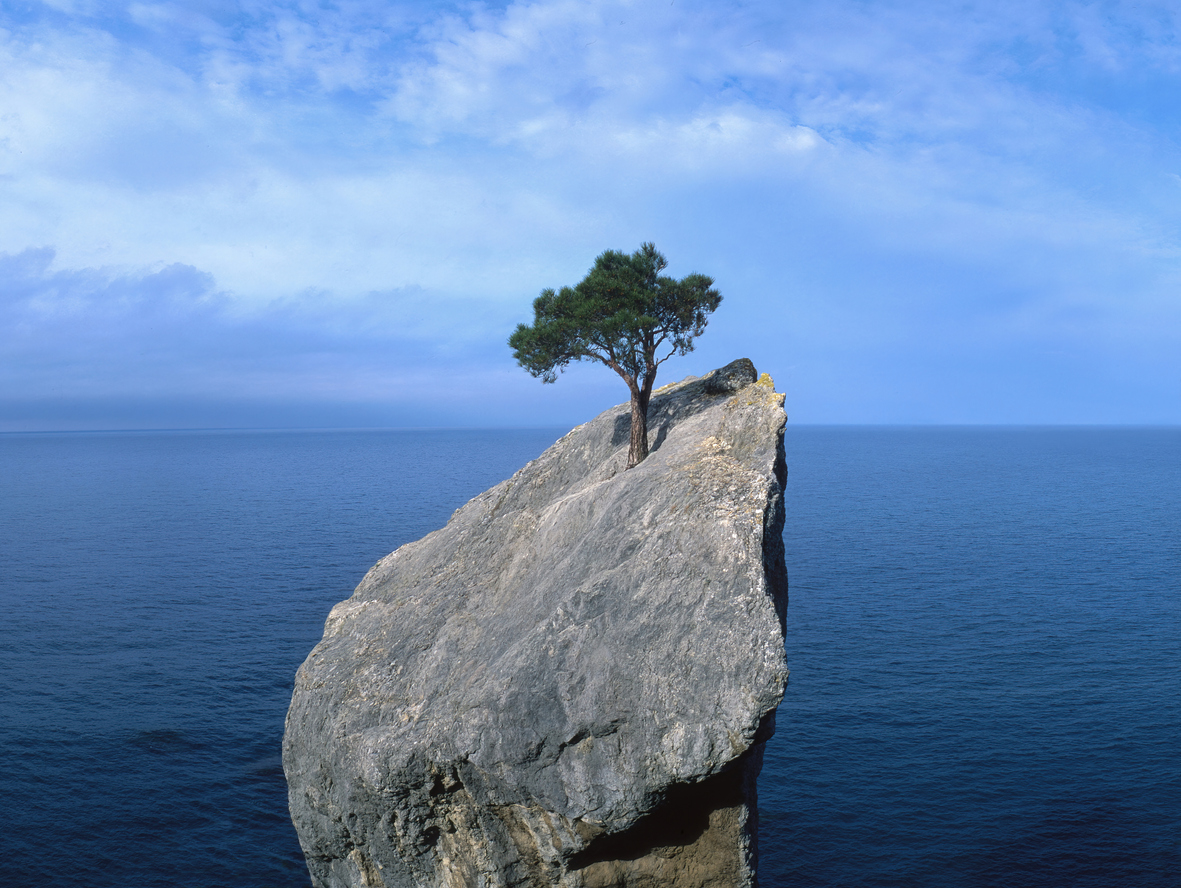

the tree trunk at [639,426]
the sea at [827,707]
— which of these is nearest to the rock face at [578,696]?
the tree trunk at [639,426]

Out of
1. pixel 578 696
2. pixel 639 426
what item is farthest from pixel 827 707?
pixel 578 696

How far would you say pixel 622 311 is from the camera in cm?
2986

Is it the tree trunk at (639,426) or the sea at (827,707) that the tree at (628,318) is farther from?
the sea at (827,707)

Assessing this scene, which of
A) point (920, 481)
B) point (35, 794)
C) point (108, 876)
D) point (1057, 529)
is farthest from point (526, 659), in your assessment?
point (920, 481)

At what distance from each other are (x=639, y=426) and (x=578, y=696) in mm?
12535

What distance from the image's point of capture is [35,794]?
38.0 meters

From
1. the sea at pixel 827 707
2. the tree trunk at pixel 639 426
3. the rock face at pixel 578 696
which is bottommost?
the sea at pixel 827 707

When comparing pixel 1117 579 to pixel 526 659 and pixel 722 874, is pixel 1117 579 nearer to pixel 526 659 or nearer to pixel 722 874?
pixel 722 874

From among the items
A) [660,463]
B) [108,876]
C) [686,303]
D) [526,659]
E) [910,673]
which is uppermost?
[686,303]

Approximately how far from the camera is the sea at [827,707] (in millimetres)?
33875

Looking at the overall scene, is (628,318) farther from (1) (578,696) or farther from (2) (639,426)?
(1) (578,696)

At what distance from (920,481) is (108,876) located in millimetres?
160162

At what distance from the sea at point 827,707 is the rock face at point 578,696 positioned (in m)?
10.9

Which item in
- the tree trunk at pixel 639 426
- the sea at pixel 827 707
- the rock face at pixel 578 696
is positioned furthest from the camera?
the sea at pixel 827 707
